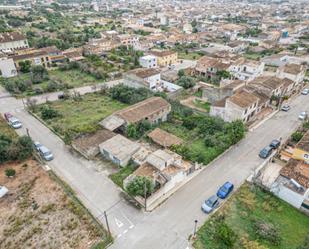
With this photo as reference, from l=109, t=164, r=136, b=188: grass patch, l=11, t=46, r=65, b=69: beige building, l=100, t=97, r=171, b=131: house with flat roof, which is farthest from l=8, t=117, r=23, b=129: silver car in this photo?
l=11, t=46, r=65, b=69: beige building

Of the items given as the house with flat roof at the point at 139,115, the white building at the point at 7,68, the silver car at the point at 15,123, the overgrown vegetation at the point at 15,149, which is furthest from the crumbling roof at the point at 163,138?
the white building at the point at 7,68

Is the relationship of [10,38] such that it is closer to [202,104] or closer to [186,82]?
[186,82]

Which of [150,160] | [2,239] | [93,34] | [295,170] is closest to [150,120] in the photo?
[150,160]

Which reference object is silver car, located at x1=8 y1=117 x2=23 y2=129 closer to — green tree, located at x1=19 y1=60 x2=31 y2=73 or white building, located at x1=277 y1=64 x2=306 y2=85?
green tree, located at x1=19 y1=60 x2=31 y2=73

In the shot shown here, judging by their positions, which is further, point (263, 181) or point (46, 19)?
point (46, 19)

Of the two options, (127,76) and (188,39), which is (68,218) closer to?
(127,76)

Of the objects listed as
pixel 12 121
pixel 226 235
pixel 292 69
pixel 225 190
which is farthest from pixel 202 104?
pixel 12 121

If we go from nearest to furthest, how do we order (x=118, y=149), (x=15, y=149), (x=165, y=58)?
(x=15, y=149) → (x=118, y=149) → (x=165, y=58)
